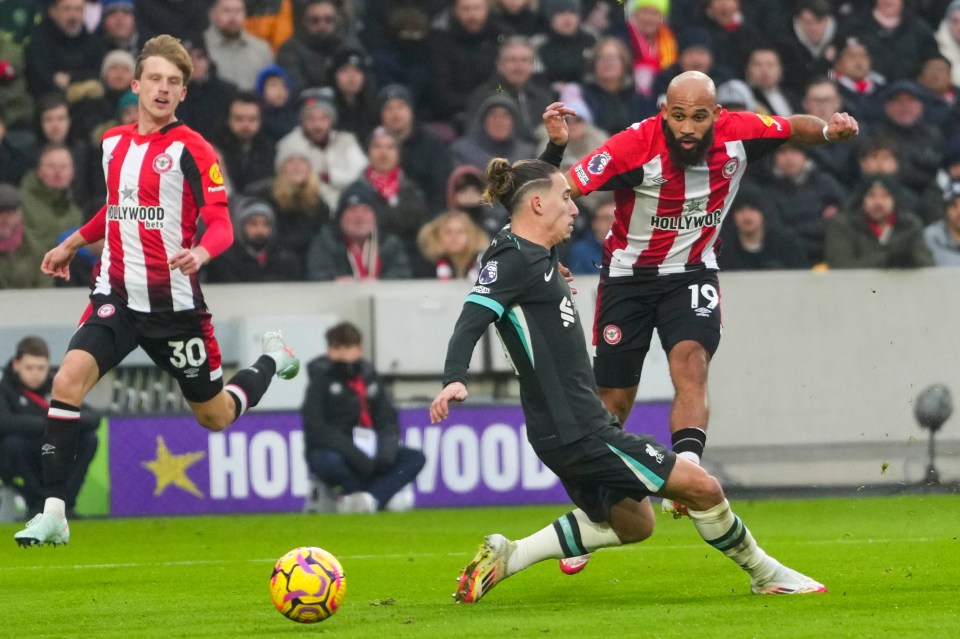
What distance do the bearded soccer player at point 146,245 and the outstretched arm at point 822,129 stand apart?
9.80 ft

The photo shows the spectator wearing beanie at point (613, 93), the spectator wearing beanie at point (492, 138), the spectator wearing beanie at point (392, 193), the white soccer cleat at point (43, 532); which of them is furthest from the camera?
the spectator wearing beanie at point (613, 93)

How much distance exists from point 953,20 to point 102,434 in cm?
1002

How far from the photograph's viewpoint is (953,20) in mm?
18219

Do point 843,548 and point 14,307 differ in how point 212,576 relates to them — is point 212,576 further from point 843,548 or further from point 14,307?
point 14,307

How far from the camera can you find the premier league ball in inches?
272

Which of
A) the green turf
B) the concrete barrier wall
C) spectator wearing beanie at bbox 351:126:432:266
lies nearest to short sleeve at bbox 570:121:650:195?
the green turf

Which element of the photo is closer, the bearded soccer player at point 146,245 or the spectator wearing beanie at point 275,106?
the bearded soccer player at point 146,245

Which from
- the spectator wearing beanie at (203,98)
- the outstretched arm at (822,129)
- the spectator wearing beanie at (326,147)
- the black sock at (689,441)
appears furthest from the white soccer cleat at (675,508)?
the spectator wearing beanie at (203,98)

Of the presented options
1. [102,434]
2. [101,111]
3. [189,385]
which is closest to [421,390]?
[102,434]

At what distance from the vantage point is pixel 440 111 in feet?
55.0

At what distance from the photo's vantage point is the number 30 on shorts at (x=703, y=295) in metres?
8.99

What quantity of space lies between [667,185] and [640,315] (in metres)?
A: 0.72

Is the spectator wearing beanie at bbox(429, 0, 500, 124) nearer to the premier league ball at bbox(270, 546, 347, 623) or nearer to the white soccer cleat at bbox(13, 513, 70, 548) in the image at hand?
the white soccer cleat at bbox(13, 513, 70, 548)

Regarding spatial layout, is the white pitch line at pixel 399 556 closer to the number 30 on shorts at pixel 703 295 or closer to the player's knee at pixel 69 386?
the player's knee at pixel 69 386
